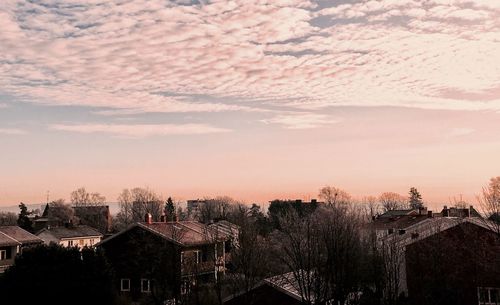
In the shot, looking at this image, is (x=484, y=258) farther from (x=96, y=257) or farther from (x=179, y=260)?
(x=96, y=257)

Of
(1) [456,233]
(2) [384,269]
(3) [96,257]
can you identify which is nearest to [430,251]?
(1) [456,233]

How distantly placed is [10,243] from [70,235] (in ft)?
77.5

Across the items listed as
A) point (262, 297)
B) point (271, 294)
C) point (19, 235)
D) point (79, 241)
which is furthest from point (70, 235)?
point (271, 294)

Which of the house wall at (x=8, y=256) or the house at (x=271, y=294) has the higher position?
the house wall at (x=8, y=256)

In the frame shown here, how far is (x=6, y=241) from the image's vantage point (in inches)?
1993

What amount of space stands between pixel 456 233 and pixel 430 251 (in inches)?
86.6

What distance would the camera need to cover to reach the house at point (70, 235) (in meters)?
70.8

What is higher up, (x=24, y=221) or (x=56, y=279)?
(x=24, y=221)

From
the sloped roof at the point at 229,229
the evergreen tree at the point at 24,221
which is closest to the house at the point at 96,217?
the evergreen tree at the point at 24,221

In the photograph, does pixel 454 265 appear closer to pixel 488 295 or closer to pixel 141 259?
pixel 488 295

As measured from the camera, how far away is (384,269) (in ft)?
94.4

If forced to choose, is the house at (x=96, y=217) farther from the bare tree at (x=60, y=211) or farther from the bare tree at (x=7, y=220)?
the bare tree at (x=7, y=220)

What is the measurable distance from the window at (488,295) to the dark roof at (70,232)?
190 ft

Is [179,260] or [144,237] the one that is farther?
[144,237]
